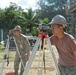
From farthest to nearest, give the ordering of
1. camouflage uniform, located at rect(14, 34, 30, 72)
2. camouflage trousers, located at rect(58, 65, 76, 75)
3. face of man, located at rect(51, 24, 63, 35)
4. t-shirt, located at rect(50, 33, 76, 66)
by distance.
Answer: camouflage uniform, located at rect(14, 34, 30, 72), camouflage trousers, located at rect(58, 65, 76, 75), t-shirt, located at rect(50, 33, 76, 66), face of man, located at rect(51, 24, 63, 35)

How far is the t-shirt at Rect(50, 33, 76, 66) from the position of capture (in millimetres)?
4238

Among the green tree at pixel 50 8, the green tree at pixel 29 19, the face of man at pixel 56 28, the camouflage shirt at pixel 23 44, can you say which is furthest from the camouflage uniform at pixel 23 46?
the green tree at pixel 50 8

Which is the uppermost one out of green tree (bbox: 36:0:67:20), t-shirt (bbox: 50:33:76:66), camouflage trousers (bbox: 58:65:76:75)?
green tree (bbox: 36:0:67:20)

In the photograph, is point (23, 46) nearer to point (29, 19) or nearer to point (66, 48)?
point (66, 48)

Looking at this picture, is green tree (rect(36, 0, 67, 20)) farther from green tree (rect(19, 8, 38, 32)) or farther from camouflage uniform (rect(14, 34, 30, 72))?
camouflage uniform (rect(14, 34, 30, 72))

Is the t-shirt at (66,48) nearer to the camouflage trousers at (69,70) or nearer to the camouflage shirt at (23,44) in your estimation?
the camouflage trousers at (69,70)

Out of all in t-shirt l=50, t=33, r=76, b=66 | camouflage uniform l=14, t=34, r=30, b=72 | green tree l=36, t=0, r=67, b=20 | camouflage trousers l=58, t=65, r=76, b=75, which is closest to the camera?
t-shirt l=50, t=33, r=76, b=66

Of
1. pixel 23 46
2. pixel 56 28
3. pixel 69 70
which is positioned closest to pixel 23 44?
pixel 23 46

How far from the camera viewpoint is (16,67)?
316 inches

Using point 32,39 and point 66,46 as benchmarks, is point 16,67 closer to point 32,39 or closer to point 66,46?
point 66,46

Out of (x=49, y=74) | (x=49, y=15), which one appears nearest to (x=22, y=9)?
(x=49, y=15)

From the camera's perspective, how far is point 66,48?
4.33 metres

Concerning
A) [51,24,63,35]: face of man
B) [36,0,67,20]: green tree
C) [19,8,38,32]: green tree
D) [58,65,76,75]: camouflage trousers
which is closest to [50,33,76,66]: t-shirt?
[58,65,76,75]: camouflage trousers

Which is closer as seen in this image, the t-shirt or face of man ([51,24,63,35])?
face of man ([51,24,63,35])
